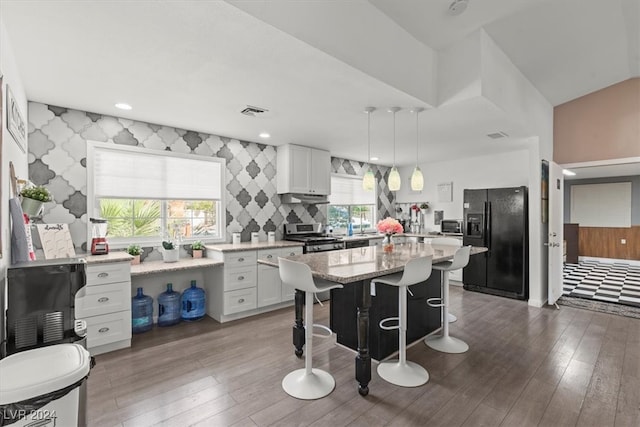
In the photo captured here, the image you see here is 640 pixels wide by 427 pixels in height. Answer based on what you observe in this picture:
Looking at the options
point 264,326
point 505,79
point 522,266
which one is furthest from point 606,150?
point 264,326

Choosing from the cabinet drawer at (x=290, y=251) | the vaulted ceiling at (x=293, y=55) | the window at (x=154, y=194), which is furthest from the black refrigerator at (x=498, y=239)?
the window at (x=154, y=194)

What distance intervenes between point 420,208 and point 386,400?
4.77 m

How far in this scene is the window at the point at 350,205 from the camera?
5875mm

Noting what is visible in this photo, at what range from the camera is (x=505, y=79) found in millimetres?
3229

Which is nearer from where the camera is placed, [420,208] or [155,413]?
[155,413]

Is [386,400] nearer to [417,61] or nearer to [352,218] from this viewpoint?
[417,61]

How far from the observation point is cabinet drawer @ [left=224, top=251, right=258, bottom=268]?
3648mm

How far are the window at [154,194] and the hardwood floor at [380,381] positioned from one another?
1.20 meters

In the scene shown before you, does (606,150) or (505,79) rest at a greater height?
(505,79)

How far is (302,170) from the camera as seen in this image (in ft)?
15.6

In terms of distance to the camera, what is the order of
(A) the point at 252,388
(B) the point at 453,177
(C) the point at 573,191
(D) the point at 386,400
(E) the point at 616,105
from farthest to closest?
(C) the point at 573,191
(B) the point at 453,177
(E) the point at 616,105
(A) the point at 252,388
(D) the point at 386,400

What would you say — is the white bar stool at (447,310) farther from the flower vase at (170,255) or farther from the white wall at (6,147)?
the white wall at (6,147)

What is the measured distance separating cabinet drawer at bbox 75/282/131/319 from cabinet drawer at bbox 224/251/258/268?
3.39 ft

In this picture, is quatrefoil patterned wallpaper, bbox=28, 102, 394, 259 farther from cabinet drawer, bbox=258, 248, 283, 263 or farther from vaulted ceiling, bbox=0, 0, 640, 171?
cabinet drawer, bbox=258, 248, 283, 263
